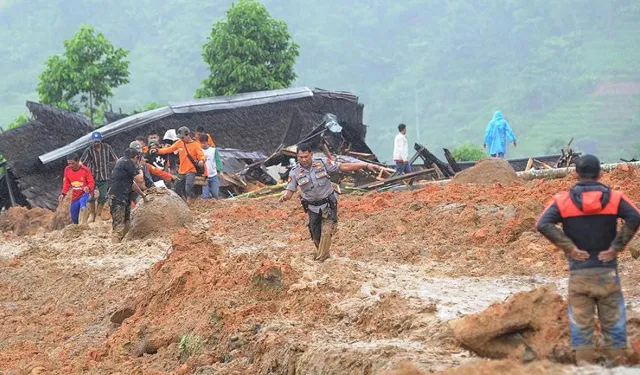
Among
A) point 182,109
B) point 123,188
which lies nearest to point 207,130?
point 182,109

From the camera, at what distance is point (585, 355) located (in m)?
6.48

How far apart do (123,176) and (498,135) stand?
11.2 metres

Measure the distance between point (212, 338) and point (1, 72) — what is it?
150 m

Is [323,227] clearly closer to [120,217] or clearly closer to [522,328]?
[522,328]

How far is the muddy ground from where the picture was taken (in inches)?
329

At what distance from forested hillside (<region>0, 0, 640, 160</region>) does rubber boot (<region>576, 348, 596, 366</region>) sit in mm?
94838

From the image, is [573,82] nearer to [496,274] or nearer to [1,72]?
[1,72]

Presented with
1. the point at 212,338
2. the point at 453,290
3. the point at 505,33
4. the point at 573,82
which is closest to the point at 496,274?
the point at 453,290

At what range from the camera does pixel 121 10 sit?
6796 inches

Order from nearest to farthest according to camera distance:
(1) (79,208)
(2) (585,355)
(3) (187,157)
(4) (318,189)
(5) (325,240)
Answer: (2) (585,355)
(4) (318,189)
(5) (325,240)
(1) (79,208)
(3) (187,157)

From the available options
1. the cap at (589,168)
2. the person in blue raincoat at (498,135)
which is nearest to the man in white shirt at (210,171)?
the person in blue raincoat at (498,135)

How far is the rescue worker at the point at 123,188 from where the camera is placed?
1686 cm

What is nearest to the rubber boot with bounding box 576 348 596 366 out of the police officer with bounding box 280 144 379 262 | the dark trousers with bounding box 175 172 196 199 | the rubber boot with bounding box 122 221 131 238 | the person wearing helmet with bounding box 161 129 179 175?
the police officer with bounding box 280 144 379 262

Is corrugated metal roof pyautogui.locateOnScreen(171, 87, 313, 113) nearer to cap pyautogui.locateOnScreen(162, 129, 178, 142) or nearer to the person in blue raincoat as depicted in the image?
cap pyautogui.locateOnScreen(162, 129, 178, 142)
